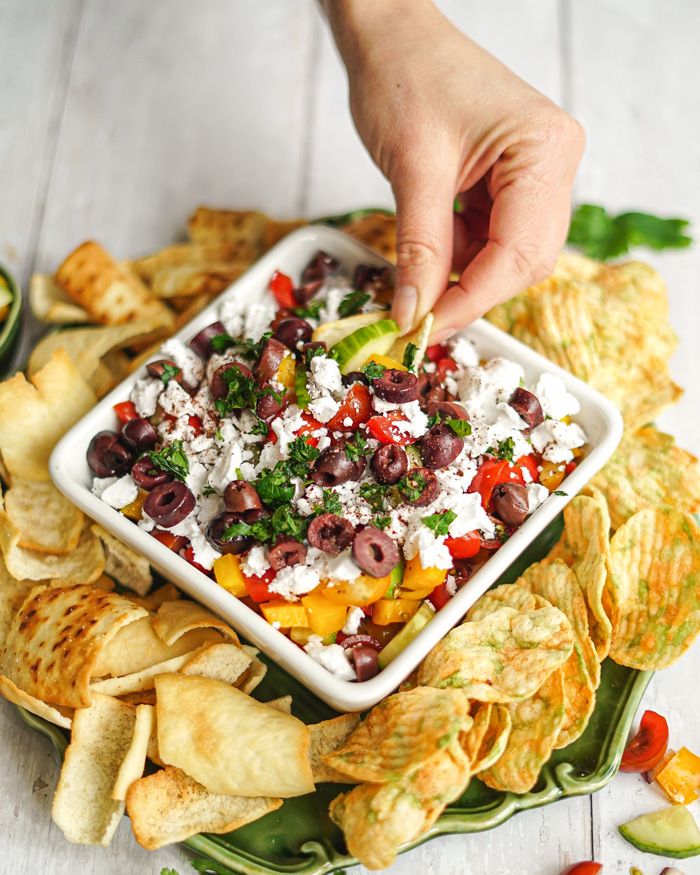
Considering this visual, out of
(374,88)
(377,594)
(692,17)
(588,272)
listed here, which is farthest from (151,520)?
(692,17)

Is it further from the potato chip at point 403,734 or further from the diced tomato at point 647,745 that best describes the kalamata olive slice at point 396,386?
the diced tomato at point 647,745

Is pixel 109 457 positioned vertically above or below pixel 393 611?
above

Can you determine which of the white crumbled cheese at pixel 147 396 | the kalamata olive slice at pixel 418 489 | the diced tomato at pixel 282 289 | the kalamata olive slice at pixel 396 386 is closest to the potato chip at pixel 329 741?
the kalamata olive slice at pixel 418 489

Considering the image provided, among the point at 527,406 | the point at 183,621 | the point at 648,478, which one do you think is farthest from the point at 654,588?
the point at 183,621

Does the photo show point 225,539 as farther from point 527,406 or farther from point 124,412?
point 527,406

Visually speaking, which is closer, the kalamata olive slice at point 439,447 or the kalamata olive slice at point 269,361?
the kalamata olive slice at point 439,447

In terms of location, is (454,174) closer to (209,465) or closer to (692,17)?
(209,465)

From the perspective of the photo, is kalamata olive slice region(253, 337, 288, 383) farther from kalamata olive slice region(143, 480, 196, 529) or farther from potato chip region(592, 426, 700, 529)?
potato chip region(592, 426, 700, 529)
